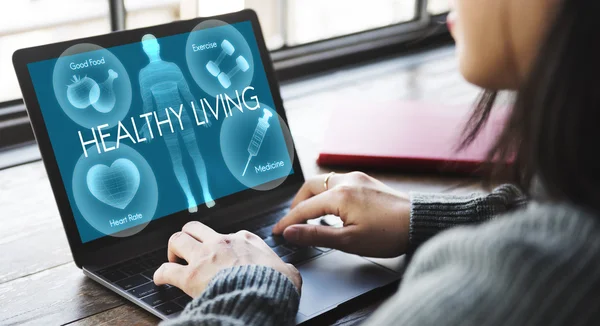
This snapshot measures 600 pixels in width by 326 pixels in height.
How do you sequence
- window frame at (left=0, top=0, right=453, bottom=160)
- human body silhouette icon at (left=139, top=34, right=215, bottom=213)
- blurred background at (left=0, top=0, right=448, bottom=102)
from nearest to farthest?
human body silhouette icon at (left=139, top=34, right=215, bottom=213), window frame at (left=0, top=0, right=453, bottom=160), blurred background at (left=0, top=0, right=448, bottom=102)

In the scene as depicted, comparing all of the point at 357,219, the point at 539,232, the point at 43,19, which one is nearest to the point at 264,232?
the point at 357,219

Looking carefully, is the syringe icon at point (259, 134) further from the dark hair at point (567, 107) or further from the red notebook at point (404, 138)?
the dark hair at point (567, 107)

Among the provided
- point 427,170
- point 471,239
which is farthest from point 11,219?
point 471,239

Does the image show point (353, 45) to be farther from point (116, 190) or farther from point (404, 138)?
point (116, 190)

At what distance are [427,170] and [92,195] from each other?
23.2 inches

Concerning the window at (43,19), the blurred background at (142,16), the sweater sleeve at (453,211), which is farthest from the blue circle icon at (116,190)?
the window at (43,19)

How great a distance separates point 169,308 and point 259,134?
1.26 feet

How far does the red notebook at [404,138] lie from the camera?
125 centimetres

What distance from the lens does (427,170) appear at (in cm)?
126

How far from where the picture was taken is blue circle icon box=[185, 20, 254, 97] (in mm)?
1096

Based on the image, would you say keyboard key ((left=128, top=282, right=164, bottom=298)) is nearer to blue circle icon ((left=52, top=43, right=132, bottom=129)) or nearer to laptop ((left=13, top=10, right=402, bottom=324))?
laptop ((left=13, top=10, right=402, bottom=324))

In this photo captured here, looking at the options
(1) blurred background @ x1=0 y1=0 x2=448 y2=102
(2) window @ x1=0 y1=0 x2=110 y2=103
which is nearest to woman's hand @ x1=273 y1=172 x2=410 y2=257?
(1) blurred background @ x1=0 y1=0 x2=448 y2=102

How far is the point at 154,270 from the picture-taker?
3.01ft

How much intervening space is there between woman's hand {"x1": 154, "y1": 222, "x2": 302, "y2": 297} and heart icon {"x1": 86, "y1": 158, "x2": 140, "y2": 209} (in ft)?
0.34
